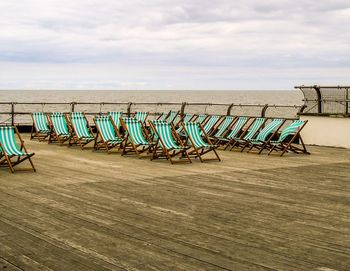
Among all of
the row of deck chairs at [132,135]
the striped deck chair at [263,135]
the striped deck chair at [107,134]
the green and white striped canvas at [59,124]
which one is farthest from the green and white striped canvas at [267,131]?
the green and white striped canvas at [59,124]

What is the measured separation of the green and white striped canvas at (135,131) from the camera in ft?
36.1

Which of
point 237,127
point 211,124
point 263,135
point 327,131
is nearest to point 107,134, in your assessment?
point 211,124

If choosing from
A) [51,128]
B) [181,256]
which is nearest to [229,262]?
[181,256]

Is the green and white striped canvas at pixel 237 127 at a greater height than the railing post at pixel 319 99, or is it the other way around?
the railing post at pixel 319 99

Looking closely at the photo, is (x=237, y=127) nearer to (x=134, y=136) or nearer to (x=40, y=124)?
(x=134, y=136)

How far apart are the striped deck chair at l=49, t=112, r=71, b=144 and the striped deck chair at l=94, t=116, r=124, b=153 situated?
1.35m

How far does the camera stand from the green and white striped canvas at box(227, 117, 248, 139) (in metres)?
12.8

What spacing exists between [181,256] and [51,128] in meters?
10.6

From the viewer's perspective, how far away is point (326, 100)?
13961mm

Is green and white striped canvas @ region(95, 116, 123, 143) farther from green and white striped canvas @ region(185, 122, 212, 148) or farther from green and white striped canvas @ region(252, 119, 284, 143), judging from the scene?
green and white striped canvas @ region(252, 119, 284, 143)

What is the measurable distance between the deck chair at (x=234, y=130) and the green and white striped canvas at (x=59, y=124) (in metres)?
3.83

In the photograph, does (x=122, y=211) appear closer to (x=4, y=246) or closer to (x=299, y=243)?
(x=4, y=246)

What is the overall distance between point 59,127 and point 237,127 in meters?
4.47

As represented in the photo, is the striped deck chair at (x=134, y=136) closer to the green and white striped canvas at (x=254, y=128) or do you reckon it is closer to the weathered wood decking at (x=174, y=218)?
the weathered wood decking at (x=174, y=218)
